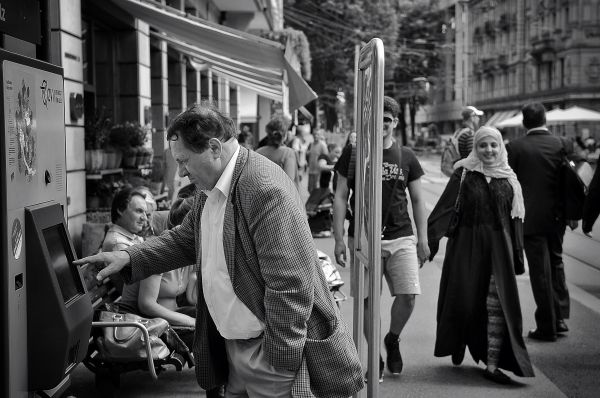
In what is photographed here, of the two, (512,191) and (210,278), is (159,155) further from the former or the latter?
(210,278)

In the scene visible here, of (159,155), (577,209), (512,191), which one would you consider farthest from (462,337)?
(159,155)

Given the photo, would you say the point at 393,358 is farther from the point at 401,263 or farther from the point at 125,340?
the point at 125,340

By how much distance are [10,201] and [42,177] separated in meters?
0.42

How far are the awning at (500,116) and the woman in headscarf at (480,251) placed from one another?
6237 cm

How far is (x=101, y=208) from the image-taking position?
9148mm

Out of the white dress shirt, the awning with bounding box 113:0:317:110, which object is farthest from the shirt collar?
the awning with bounding box 113:0:317:110

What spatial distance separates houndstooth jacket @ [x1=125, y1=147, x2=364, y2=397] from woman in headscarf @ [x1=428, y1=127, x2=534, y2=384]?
3.22 meters

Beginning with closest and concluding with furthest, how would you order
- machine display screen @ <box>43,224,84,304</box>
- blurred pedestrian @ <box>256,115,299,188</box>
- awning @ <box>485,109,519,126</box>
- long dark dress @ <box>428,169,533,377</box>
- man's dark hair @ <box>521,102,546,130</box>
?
1. machine display screen @ <box>43,224,84,304</box>
2. long dark dress @ <box>428,169,533,377</box>
3. man's dark hair @ <box>521,102,546,130</box>
4. blurred pedestrian @ <box>256,115,299,188</box>
5. awning @ <box>485,109,519,126</box>

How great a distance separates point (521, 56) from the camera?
6675cm

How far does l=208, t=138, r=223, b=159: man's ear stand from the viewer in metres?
3.20

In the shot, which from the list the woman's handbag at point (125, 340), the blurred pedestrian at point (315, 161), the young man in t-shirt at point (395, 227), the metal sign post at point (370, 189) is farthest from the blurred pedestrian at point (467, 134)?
the blurred pedestrian at point (315, 161)

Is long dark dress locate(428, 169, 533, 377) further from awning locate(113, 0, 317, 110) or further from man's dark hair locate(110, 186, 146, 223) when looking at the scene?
awning locate(113, 0, 317, 110)

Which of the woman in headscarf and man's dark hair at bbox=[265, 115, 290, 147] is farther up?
man's dark hair at bbox=[265, 115, 290, 147]

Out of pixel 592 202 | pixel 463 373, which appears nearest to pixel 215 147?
pixel 463 373
